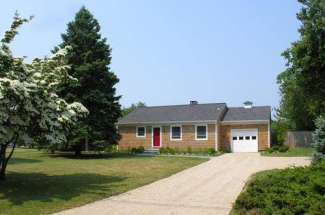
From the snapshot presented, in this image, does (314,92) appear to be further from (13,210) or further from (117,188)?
(13,210)

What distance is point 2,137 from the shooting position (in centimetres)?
1373

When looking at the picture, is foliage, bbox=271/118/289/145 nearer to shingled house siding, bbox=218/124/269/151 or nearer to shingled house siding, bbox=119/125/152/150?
shingled house siding, bbox=218/124/269/151

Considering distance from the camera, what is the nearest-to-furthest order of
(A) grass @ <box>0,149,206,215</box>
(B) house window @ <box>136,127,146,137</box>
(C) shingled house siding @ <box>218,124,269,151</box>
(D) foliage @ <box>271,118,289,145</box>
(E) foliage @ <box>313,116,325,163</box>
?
(A) grass @ <box>0,149,206,215</box> < (E) foliage @ <box>313,116,325,163</box> < (C) shingled house siding @ <box>218,124,269,151</box> < (B) house window @ <box>136,127,146,137</box> < (D) foliage @ <box>271,118,289,145</box>

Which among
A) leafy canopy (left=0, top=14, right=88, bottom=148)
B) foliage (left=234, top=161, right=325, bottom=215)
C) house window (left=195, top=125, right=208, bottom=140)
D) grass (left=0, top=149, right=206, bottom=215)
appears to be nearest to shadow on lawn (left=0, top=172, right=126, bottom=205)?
grass (left=0, top=149, right=206, bottom=215)

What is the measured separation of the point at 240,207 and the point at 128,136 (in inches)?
1235

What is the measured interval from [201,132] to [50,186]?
77.4 feet

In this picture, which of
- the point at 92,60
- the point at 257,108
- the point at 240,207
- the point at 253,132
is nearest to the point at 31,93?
the point at 240,207

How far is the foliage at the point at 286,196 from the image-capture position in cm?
922

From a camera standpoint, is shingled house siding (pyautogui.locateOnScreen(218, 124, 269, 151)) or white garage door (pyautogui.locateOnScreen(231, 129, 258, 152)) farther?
white garage door (pyautogui.locateOnScreen(231, 129, 258, 152))

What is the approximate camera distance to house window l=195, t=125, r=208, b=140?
37.8 meters

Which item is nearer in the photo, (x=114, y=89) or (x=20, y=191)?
(x=20, y=191)

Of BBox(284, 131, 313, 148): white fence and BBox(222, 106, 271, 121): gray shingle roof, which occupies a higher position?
BBox(222, 106, 271, 121): gray shingle roof

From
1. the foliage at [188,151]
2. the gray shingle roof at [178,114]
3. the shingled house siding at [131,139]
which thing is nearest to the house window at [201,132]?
the gray shingle roof at [178,114]

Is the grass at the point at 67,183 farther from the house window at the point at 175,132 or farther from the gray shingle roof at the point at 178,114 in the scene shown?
the gray shingle roof at the point at 178,114
